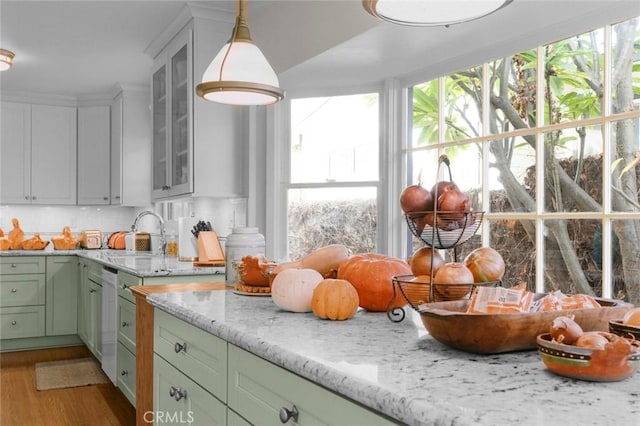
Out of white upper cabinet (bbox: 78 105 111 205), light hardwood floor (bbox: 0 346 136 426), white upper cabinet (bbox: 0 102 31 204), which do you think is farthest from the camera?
white upper cabinet (bbox: 78 105 111 205)

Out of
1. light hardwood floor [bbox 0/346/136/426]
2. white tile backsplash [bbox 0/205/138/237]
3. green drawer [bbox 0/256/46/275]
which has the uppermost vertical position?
white tile backsplash [bbox 0/205/138/237]

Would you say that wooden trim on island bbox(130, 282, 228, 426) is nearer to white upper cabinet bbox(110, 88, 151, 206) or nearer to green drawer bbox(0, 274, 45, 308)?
green drawer bbox(0, 274, 45, 308)

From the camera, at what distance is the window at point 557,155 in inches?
92.3

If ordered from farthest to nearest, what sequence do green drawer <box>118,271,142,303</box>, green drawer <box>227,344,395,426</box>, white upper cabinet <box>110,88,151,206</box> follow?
white upper cabinet <box>110,88,151,206</box>, green drawer <box>118,271,142,303</box>, green drawer <box>227,344,395,426</box>

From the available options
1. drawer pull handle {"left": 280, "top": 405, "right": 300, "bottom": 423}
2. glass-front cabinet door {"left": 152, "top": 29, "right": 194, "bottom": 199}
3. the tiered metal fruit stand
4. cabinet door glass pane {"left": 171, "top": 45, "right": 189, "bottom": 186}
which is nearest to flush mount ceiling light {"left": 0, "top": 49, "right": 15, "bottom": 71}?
glass-front cabinet door {"left": 152, "top": 29, "right": 194, "bottom": 199}

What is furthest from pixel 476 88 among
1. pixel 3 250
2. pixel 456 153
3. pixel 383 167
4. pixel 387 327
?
pixel 3 250

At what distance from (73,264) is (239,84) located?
12.5 ft

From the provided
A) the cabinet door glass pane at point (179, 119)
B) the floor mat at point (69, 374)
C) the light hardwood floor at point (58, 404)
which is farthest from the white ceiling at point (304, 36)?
the floor mat at point (69, 374)

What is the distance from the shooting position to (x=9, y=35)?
4.38 meters

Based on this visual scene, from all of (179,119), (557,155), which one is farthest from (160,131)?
(557,155)

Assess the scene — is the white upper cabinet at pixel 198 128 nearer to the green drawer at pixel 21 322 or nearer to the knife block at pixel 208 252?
the knife block at pixel 208 252

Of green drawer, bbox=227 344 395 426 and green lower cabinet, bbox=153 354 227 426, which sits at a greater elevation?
green drawer, bbox=227 344 395 426

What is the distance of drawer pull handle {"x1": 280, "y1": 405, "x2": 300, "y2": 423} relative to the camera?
3.45 ft

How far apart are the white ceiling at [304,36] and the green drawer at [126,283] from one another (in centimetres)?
156
